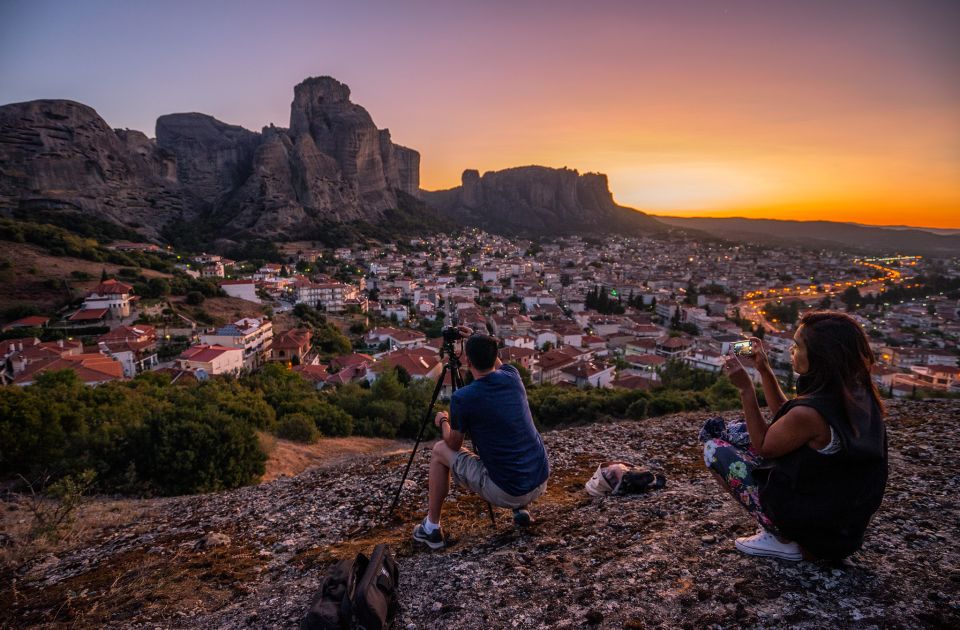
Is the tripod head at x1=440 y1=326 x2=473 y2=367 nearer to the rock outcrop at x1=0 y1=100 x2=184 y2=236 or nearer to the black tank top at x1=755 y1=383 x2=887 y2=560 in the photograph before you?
the black tank top at x1=755 y1=383 x2=887 y2=560

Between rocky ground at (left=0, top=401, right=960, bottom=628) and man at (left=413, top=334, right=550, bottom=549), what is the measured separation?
19.5 inches

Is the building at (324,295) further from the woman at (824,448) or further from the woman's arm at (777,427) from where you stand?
the woman at (824,448)

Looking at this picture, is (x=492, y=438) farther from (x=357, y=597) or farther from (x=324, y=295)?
(x=324, y=295)

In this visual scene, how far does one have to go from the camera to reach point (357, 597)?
2525 mm

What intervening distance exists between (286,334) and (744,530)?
106 ft

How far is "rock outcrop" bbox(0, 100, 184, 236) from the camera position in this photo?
62188mm

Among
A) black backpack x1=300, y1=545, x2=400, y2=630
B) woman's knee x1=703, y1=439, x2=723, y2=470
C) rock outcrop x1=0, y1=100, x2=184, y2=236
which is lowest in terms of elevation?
black backpack x1=300, y1=545, x2=400, y2=630

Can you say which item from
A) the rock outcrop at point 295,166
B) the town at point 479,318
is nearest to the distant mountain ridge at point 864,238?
the town at point 479,318

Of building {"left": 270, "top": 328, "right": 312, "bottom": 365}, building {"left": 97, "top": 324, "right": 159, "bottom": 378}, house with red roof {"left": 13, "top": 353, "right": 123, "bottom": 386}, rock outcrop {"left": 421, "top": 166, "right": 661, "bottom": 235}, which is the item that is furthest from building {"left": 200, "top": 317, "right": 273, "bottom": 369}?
rock outcrop {"left": 421, "top": 166, "right": 661, "bottom": 235}

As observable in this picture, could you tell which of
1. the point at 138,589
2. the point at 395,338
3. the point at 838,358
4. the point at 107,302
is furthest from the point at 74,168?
the point at 838,358

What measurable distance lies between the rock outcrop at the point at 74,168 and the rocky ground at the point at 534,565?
7791 centimetres

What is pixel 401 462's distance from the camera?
639 centimetres

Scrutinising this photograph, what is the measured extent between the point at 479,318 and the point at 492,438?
40.2 metres

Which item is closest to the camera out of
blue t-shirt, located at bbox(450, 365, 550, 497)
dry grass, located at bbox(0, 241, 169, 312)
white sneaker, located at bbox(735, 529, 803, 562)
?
white sneaker, located at bbox(735, 529, 803, 562)
